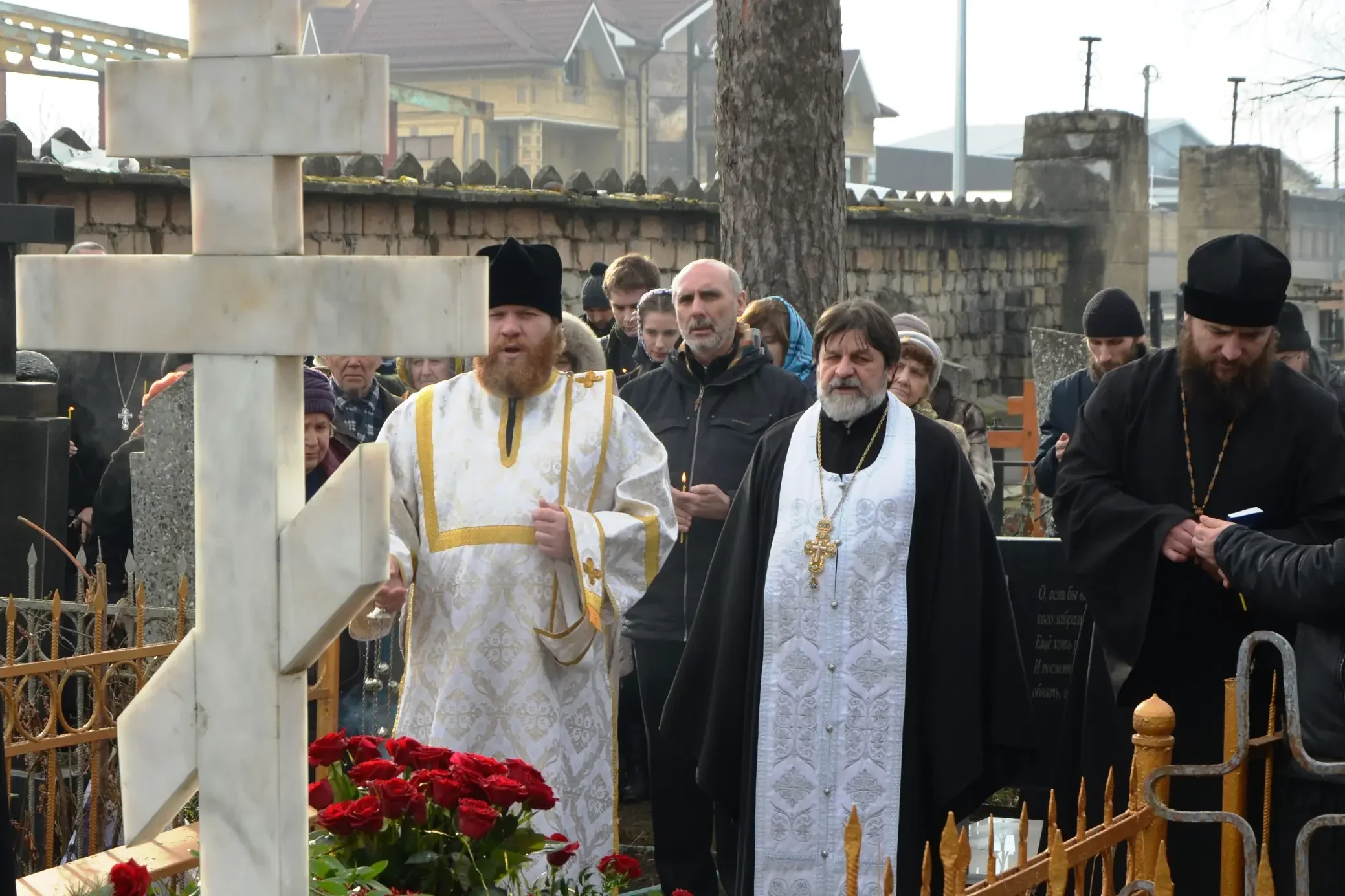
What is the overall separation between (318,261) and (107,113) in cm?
34

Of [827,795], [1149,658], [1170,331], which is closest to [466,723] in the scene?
[827,795]

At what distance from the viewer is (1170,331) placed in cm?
3338

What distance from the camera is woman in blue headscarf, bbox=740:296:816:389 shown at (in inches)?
255

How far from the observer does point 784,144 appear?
8250 millimetres

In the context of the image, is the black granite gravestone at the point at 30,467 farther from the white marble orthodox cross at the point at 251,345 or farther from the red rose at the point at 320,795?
the white marble orthodox cross at the point at 251,345

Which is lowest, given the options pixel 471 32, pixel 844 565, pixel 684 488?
pixel 844 565

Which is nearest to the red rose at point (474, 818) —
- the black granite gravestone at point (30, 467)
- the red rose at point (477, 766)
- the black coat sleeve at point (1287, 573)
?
the red rose at point (477, 766)

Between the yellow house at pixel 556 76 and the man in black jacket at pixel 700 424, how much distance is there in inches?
1447

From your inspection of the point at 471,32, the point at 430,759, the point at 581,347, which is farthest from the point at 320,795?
the point at 471,32

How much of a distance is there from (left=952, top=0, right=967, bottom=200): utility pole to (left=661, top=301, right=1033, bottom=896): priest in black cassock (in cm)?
2172

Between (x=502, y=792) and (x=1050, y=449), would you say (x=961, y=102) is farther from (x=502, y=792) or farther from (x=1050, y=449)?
(x=502, y=792)

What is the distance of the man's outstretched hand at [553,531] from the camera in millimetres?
4367

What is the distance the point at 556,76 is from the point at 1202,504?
138ft

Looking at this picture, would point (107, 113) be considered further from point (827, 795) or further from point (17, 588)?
point (17, 588)
